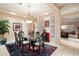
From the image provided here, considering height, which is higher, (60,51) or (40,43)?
(40,43)

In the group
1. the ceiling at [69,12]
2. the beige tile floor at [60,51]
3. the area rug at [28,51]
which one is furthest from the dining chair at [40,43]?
the ceiling at [69,12]

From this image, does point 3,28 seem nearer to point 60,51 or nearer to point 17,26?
point 17,26

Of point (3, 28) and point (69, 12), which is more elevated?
point (69, 12)

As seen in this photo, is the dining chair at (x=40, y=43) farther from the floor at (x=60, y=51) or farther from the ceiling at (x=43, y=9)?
the ceiling at (x=43, y=9)

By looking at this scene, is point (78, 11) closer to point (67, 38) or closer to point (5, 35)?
point (67, 38)

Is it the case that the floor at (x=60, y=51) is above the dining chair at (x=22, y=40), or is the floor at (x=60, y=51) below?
below

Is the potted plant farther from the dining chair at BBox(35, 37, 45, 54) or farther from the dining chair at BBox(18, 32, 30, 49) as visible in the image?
the dining chair at BBox(35, 37, 45, 54)

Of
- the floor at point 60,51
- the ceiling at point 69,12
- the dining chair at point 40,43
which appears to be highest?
the ceiling at point 69,12

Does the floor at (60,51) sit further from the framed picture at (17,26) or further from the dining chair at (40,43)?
the framed picture at (17,26)

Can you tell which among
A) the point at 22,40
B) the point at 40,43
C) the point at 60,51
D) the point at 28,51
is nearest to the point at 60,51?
the point at 60,51

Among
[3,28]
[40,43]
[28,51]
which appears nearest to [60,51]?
[40,43]

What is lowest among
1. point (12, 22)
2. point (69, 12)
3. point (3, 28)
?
point (3, 28)

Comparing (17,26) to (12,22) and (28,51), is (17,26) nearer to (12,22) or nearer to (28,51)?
(12,22)

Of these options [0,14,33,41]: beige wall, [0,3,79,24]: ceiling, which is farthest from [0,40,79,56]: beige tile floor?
[0,3,79,24]: ceiling
